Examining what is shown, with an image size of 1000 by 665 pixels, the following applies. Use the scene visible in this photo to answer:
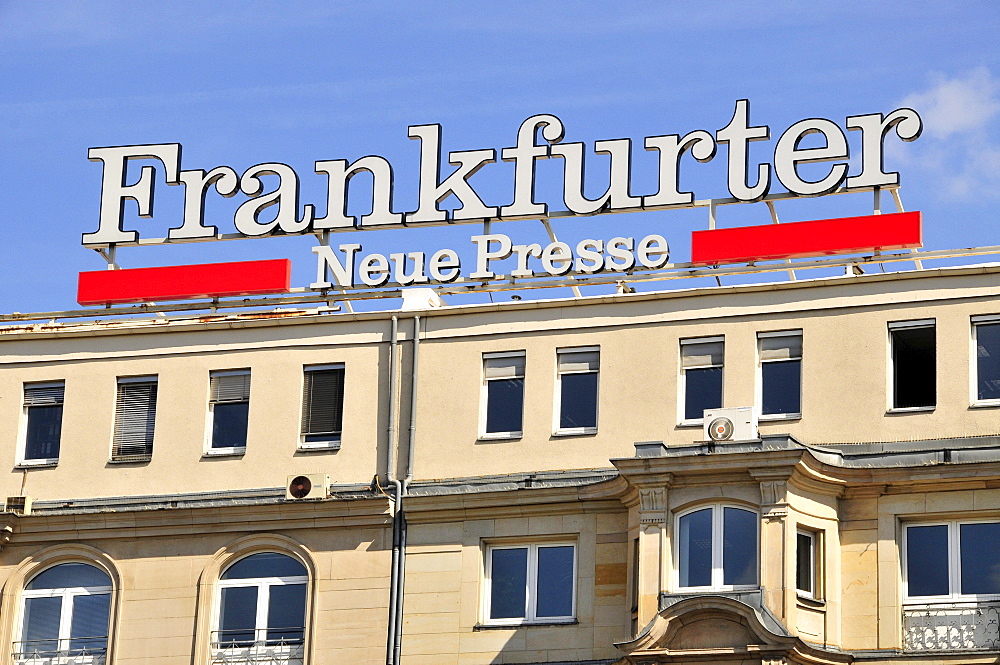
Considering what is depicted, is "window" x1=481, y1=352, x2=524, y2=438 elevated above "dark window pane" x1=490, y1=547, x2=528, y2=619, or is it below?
above

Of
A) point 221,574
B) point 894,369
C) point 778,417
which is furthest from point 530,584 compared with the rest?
point 894,369

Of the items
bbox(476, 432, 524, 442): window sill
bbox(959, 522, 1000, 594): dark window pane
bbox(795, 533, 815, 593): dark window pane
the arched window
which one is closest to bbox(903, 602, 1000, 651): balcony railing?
bbox(959, 522, 1000, 594): dark window pane

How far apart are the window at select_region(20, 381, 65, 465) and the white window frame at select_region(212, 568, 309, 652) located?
622 cm

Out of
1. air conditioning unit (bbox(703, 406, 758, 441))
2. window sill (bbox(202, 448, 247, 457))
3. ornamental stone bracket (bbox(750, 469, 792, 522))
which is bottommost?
ornamental stone bracket (bbox(750, 469, 792, 522))

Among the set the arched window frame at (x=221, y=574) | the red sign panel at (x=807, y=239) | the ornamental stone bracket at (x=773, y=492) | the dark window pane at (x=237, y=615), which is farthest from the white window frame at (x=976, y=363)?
the dark window pane at (x=237, y=615)

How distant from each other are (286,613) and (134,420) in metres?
6.89

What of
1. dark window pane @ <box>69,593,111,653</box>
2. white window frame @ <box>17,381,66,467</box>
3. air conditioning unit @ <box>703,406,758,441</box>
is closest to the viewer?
air conditioning unit @ <box>703,406,758,441</box>

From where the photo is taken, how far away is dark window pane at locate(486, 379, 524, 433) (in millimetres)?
51812

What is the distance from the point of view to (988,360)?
160 feet

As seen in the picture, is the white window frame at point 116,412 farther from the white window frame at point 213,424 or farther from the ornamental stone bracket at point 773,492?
the ornamental stone bracket at point 773,492

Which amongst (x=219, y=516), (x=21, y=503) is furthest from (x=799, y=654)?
(x=21, y=503)

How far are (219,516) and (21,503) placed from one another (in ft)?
17.5

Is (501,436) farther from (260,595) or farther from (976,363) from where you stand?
(976,363)

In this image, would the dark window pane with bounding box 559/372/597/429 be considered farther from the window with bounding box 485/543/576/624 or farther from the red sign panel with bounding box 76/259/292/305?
the red sign panel with bounding box 76/259/292/305
